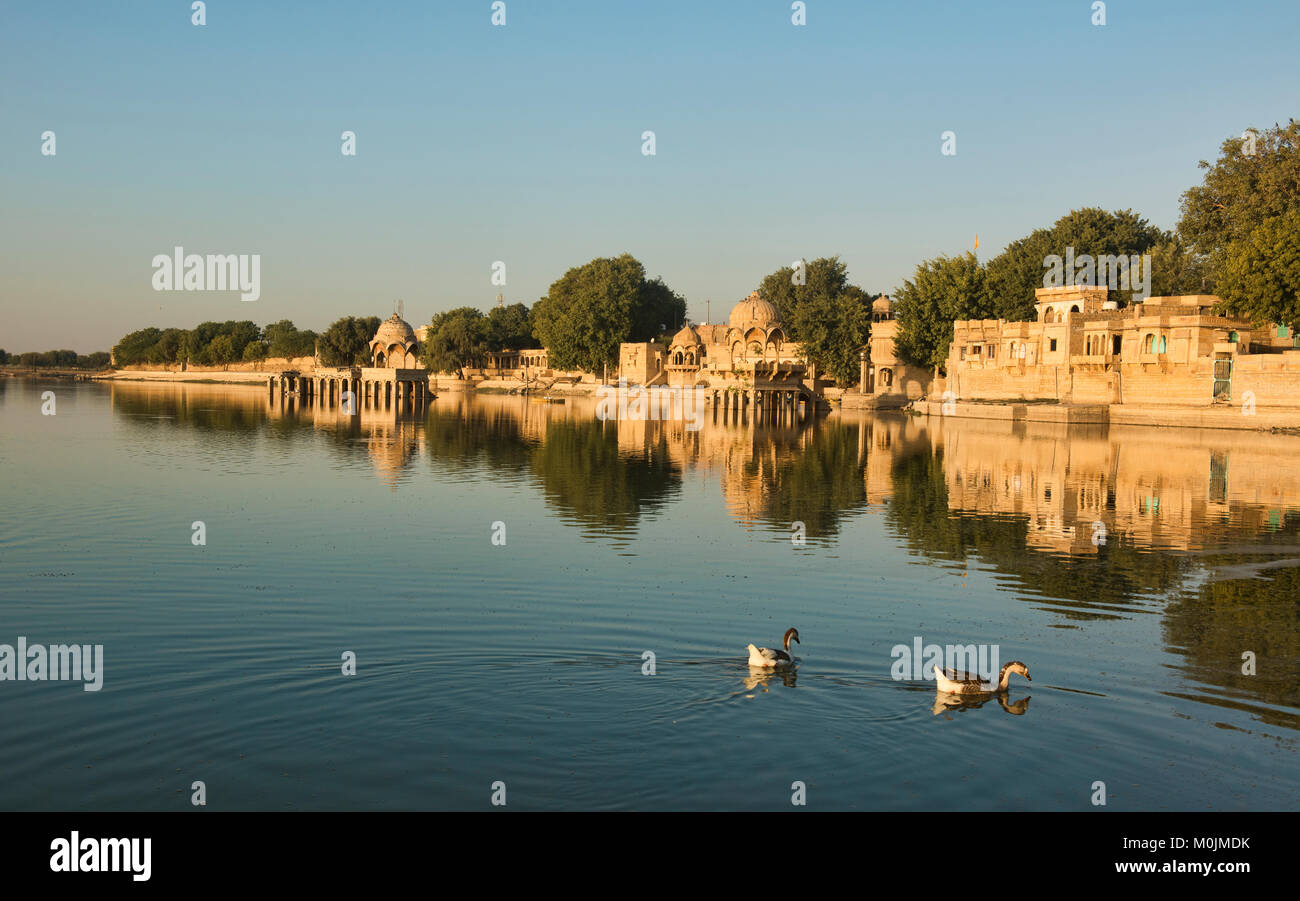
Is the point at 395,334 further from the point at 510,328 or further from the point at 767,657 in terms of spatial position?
the point at 767,657

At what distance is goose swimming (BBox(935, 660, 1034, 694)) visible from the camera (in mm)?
10641

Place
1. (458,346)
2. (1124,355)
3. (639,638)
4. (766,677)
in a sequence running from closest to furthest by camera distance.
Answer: (766,677) → (639,638) → (1124,355) → (458,346)

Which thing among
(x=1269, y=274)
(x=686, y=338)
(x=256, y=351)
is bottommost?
(x=686, y=338)

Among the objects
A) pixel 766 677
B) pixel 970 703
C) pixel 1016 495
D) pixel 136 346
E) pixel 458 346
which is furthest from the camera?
pixel 136 346

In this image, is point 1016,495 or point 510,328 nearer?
point 1016,495

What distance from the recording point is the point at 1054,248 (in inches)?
2854

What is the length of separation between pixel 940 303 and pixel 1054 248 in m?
8.55

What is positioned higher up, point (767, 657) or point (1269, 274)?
point (1269, 274)

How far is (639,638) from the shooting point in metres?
12.8

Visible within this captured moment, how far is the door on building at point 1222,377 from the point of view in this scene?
165 feet

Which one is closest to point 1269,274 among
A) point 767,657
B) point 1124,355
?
point 1124,355

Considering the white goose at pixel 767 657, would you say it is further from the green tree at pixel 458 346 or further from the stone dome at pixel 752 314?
the green tree at pixel 458 346
